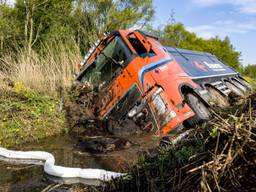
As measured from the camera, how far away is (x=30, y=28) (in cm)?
1230

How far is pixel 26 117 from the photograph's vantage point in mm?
7082

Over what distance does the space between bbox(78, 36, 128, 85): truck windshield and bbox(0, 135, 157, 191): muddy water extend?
1.41 m

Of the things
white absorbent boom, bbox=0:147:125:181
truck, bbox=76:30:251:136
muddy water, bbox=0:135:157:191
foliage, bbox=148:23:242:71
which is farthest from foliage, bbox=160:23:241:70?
white absorbent boom, bbox=0:147:125:181

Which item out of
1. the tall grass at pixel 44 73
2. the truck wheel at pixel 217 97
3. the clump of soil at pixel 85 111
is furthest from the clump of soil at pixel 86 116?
the truck wheel at pixel 217 97

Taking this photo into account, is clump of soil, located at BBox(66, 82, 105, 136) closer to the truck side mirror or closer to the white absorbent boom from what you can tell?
the truck side mirror

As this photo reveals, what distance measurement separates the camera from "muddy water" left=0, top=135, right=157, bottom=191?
446 centimetres

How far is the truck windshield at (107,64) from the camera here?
7320 mm

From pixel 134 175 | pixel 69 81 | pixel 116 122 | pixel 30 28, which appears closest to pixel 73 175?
pixel 134 175

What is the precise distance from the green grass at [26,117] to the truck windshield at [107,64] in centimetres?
99

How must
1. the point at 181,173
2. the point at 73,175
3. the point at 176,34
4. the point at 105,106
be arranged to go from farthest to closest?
the point at 176,34 → the point at 105,106 → the point at 73,175 → the point at 181,173

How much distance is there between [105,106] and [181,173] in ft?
17.6

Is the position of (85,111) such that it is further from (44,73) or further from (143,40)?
(44,73)

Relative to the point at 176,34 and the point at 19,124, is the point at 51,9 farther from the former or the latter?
the point at 176,34

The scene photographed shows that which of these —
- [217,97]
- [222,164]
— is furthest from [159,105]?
[222,164]
